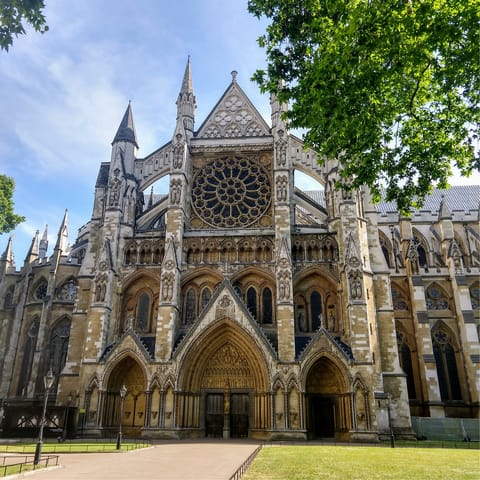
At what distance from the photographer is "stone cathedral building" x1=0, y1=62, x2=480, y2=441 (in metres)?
25.4

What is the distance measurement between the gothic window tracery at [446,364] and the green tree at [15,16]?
3514cm

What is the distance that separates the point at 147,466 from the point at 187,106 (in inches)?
1087

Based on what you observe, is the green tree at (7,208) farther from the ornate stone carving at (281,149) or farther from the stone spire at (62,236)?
the ornate stone carving at (281,149)

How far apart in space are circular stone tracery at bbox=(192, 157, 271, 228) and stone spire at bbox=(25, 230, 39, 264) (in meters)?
18.2

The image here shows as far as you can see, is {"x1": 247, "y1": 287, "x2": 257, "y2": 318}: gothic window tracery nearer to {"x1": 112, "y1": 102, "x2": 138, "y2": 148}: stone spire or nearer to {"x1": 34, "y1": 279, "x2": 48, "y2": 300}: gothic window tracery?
{"x1": 112, "y1": 102, "x2": 138, "y2": 148}: stone spire

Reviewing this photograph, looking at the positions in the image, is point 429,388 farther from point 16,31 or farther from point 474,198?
point 16,31

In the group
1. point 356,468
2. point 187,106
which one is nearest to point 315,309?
point 356,468

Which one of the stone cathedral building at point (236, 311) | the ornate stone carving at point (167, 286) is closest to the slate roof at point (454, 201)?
the stone cathedral building at point (236, 311)

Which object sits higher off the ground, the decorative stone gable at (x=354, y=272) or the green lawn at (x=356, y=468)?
the decorative stone gable at (x=354, y=272)

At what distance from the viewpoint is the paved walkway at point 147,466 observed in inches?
433

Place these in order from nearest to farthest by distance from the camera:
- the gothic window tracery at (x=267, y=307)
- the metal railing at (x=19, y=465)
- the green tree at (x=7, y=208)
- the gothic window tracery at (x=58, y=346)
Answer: the metal railing at (x=19, y=465)
the green tree at (x=7, y=208)
the gothic window tracery at (x=267, y=307)
the gothic window tracery at (x=58, y=346)

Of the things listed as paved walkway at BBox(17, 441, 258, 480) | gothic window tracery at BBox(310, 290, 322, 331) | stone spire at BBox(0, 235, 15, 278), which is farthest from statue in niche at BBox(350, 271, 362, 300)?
stone spire at BBox(0, 235, 15, 278)

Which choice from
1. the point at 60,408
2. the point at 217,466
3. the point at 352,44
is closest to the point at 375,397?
the point at 217,466

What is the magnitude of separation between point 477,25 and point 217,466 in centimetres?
1451
